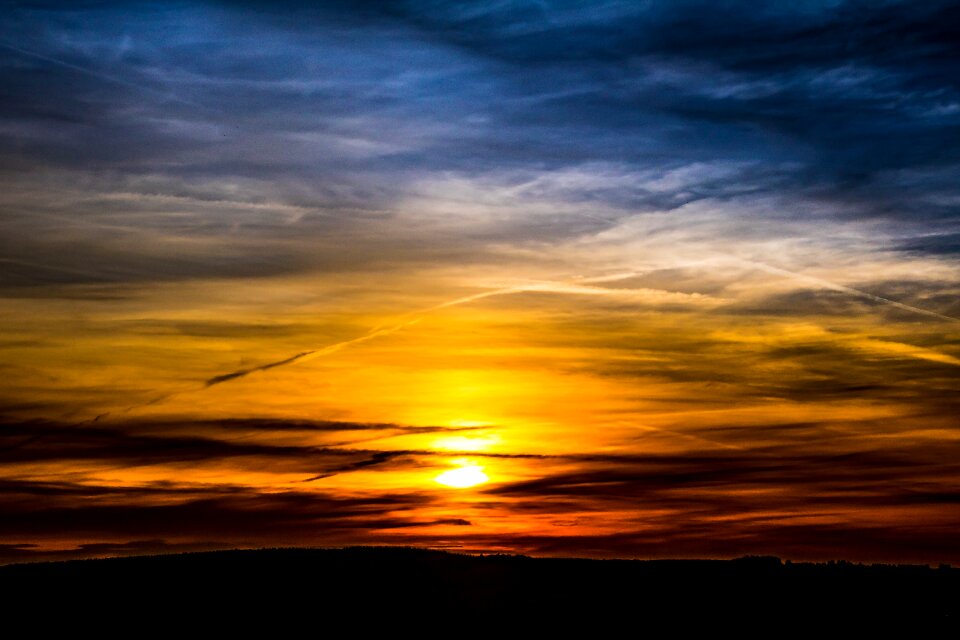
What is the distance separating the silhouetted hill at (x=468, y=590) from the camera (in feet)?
137

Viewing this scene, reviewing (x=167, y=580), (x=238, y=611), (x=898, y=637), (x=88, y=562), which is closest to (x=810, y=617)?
(x=898, y=637)

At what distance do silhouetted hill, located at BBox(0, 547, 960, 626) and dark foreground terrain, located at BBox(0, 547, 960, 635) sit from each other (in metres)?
0.07

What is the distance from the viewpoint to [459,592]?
155 ft

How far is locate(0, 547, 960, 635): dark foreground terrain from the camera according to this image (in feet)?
137

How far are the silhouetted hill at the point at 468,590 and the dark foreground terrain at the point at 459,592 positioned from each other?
7 cm

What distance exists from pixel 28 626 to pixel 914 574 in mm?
31750

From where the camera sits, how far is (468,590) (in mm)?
47531

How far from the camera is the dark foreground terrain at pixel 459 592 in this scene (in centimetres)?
4172

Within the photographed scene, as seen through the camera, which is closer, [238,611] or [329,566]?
[238,611]

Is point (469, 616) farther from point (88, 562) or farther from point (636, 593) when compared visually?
point (88, 562)

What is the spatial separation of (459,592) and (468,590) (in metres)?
0.44

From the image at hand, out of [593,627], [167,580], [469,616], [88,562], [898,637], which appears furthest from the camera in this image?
[88,562]

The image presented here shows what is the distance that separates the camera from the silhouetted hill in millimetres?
41906

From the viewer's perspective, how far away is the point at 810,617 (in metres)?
40.0
